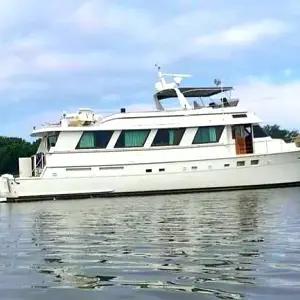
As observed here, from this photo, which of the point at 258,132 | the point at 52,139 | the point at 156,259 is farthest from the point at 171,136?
the point at 156,259

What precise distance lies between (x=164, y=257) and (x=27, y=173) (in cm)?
1967

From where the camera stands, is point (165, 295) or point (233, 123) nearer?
point (165, 295)

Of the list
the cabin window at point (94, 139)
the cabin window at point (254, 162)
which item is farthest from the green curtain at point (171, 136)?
the cabin window at point (254, 162)

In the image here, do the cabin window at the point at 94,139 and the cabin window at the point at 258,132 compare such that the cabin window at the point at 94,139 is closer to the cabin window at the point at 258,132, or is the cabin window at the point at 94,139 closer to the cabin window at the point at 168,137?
the cabin window at the point at 168,137

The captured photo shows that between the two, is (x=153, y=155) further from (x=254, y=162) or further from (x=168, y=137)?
(x=254, y=162)

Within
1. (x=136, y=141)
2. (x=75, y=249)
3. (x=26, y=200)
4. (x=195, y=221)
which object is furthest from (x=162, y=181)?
(x=75, y=249)

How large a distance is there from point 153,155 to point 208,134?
8.14 ft

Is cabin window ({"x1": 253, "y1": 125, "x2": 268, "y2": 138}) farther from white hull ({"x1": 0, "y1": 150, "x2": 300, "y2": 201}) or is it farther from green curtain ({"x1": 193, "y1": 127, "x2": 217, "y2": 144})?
green curtain ({"x1": 193, "y1": 127, "x2": 217, "y2": 144})

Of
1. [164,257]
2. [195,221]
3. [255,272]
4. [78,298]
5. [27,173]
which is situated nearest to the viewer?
[78,298]

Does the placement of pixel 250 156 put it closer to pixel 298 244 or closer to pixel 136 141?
pixel 136 141

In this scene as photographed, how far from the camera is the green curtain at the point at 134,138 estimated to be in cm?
2508

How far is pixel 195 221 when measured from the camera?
12.1m

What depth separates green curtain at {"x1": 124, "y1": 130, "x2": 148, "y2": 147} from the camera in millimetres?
25078

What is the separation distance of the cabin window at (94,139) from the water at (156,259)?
1198cm
